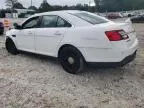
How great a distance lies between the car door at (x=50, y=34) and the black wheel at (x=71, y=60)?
315 mm

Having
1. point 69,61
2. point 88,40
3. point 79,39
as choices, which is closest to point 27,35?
point 69,61

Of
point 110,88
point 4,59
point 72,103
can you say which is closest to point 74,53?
point 110,88

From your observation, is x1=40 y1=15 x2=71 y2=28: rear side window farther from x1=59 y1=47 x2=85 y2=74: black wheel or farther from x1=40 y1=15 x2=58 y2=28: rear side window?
x1=59 y1=47 x2=85 y2=74: black wheel

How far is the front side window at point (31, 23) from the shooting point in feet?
25.7

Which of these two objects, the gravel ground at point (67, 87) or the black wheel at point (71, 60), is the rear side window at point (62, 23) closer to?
the black wheel at point (71, 60)

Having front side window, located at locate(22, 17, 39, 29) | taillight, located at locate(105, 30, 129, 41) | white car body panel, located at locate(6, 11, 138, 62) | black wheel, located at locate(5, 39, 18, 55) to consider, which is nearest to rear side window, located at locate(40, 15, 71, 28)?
white car body panel, located at locate(6, 11, 138, 62)

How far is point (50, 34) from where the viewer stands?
23.1 feet

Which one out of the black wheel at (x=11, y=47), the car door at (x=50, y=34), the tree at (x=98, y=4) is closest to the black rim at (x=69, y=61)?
the car door at (x=50, y=34)

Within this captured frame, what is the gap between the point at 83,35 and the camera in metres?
6.16

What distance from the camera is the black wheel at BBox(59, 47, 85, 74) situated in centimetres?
639

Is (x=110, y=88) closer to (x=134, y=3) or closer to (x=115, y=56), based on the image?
(x=115, y=56)

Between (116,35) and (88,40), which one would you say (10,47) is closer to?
(88,40)

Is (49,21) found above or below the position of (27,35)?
above

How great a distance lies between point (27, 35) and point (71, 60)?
2.02m
